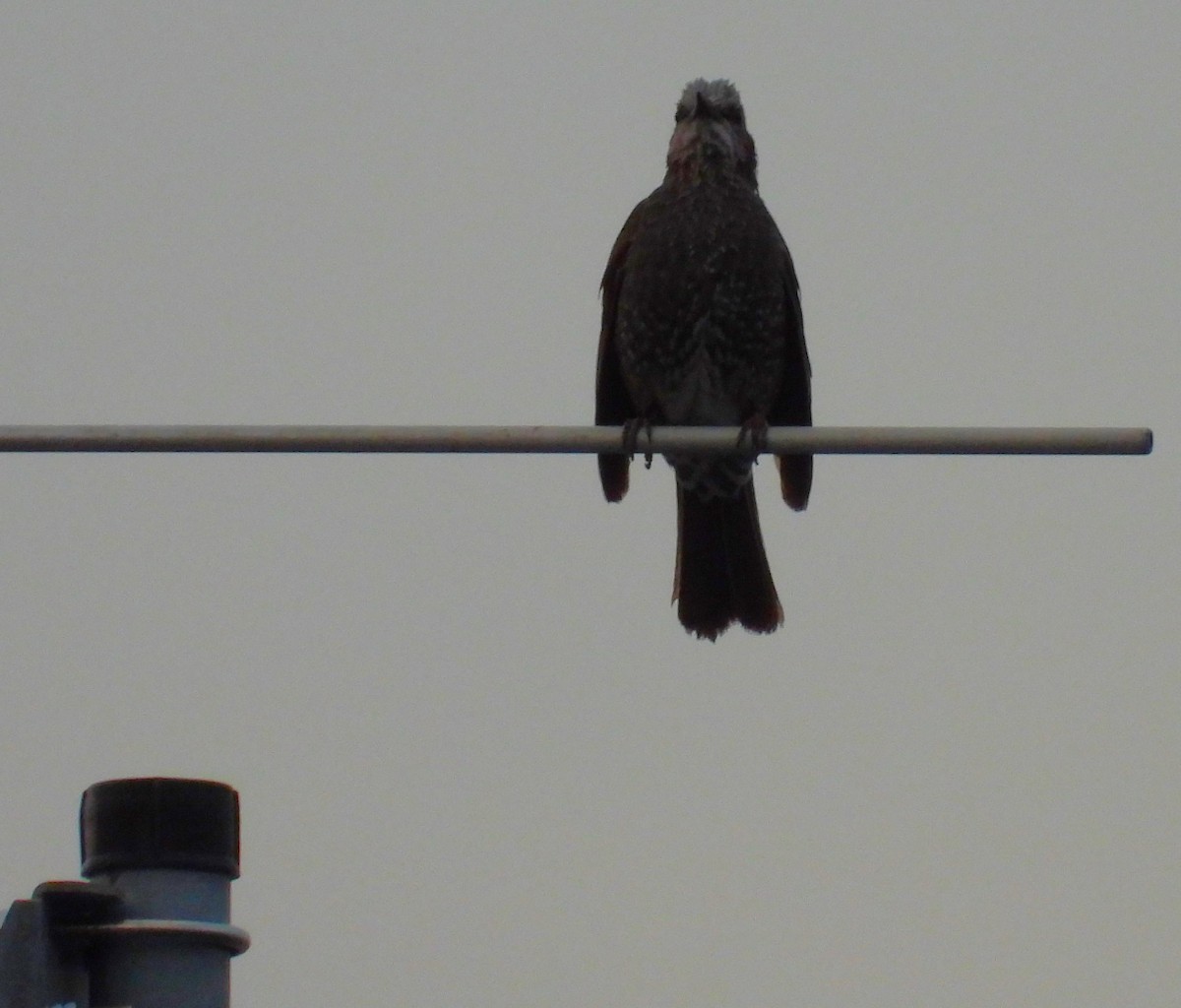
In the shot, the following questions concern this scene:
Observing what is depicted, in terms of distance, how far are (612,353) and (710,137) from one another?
83cm

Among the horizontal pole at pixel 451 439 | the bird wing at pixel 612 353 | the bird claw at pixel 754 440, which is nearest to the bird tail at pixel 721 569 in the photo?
the bird wing at pixel 612 353

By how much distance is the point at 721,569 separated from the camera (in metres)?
7.14

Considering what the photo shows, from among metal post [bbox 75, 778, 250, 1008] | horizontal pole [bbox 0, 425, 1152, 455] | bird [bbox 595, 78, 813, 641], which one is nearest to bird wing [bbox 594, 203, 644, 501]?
bird [bbox 595, 78, 813, 641]

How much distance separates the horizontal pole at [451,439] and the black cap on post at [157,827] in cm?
142

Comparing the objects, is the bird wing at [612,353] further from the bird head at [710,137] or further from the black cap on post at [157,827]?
the black cap on post at [157,827]

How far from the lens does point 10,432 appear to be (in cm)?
383

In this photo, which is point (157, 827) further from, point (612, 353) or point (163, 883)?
point (612, 353)

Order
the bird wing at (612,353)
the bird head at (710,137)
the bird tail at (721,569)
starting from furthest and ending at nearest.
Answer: the bird head at (710,137) < the bird wing at (612,353) < the bird tail at (721,569)

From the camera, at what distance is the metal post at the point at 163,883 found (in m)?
2.48

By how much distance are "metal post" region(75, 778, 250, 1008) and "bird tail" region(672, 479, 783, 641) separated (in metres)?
4.53

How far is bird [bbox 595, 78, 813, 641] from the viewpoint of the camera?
7023 millimetres

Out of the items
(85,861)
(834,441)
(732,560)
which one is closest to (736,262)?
(732,560)

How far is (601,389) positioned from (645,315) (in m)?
0.42

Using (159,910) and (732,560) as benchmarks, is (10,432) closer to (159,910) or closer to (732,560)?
(159,910)
